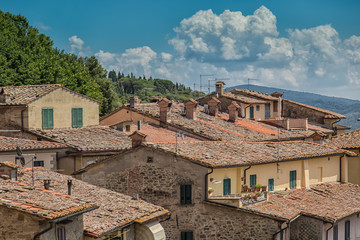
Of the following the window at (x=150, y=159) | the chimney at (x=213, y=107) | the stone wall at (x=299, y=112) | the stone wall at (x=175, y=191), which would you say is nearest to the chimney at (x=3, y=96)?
the stone wall at (x=175, y=191)

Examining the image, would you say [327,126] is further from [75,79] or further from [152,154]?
[152,154]

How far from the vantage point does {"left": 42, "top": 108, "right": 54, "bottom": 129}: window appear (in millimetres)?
36781

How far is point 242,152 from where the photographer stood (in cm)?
3169

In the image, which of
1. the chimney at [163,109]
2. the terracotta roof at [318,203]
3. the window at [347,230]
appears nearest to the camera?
the terracotta roof at [318,203]

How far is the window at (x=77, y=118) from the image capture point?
1531 inches

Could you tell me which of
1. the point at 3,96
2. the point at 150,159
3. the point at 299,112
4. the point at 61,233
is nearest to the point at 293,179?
the point at 150,159

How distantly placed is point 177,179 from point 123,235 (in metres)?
7.63

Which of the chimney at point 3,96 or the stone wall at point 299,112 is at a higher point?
the chimney at point 3,96

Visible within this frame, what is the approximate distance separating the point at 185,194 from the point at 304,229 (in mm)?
6465

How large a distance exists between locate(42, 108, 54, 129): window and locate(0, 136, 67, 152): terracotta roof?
330cm

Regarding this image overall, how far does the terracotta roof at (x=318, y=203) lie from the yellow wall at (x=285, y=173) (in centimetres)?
60

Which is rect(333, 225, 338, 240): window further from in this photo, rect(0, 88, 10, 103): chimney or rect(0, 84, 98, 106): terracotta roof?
rect(0, 88, 10, 103): chimney

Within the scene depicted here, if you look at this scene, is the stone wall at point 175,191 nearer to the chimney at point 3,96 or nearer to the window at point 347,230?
the window at point 347,230

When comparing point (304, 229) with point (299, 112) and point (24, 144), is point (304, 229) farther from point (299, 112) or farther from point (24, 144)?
point (299, 112)
